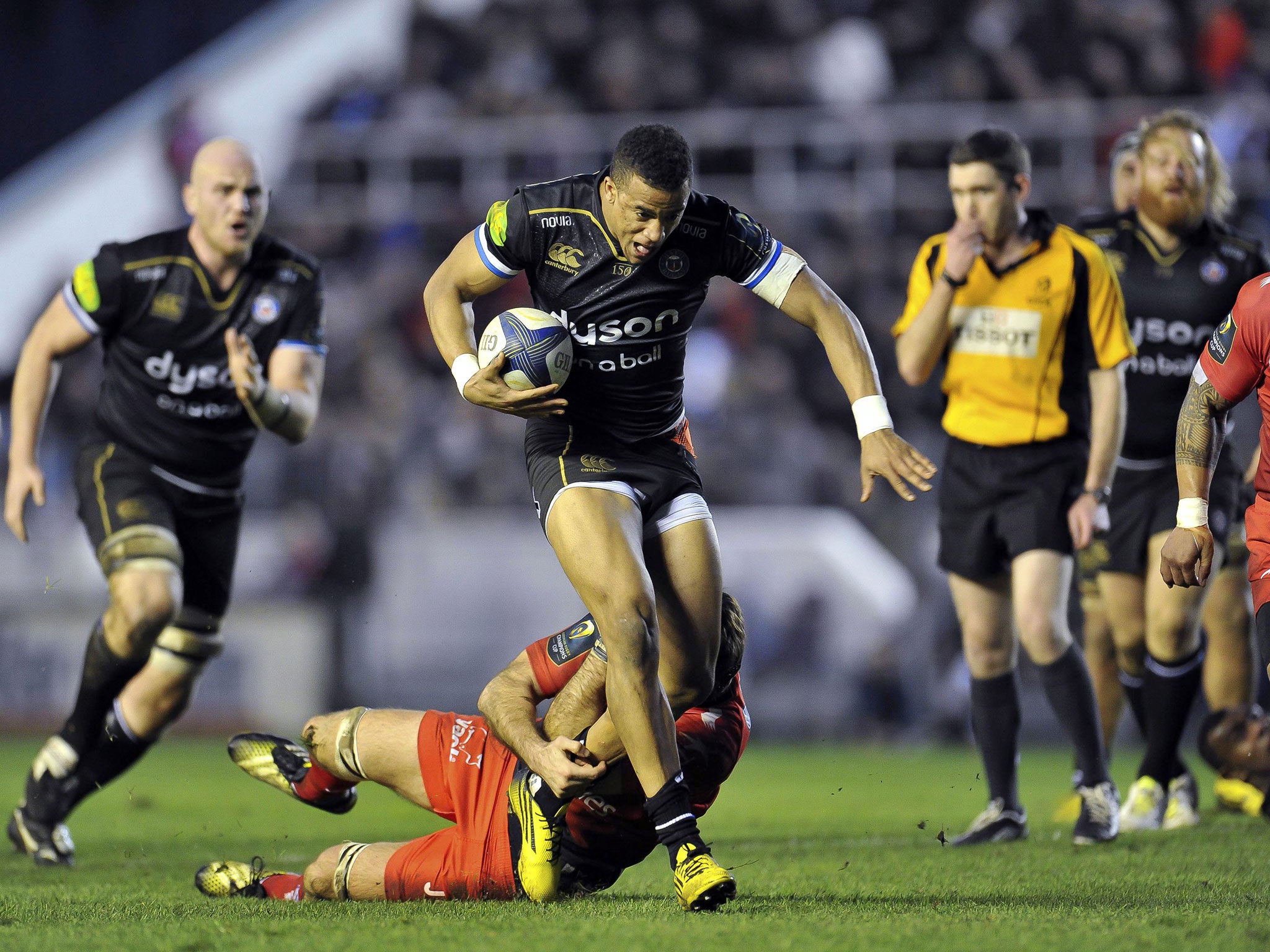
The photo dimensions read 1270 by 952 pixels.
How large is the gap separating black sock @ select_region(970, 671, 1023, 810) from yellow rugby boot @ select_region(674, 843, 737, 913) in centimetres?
245

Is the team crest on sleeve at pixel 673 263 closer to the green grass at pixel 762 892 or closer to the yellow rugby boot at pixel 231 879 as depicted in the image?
the green grass at pixel 762 892

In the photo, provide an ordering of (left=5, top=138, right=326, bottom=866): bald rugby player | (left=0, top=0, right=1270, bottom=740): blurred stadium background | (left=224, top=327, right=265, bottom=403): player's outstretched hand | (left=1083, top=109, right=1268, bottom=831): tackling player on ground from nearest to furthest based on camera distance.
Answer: (left=224, top=327, right=265, bottom=403): player's outstretched hand → (left=5, top=138, right=326, bottom=866): bald rugby player → (left=1083, top=109, right=1268, bottom=831): tackling player on ground → (left=0, top=0, right=1270, bottom=740): blurred stadium background

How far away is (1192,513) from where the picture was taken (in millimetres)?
4551

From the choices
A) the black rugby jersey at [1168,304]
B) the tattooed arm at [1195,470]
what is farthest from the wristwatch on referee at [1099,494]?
the tattooed arm at [1195,470]

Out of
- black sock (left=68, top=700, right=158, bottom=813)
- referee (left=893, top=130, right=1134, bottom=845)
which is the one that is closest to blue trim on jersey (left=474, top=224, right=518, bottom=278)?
referee (left=893, top=130, right=1134, bottom=845)

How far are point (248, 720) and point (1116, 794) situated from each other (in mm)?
8148

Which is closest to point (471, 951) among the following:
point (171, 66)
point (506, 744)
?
point (506, 744)

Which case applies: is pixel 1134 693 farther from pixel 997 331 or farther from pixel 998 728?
pixel 997 331

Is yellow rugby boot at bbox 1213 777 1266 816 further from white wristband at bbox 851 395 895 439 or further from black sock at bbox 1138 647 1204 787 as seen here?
white wristband at bbox 851 395 895 439

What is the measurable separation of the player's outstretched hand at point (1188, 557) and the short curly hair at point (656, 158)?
1.83 metres

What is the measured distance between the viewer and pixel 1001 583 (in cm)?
657

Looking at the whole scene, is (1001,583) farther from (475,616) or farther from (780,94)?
(780,94)

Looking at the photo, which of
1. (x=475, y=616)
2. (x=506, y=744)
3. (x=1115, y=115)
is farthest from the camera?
(x=1115, y=115)

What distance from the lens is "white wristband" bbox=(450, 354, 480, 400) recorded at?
4828 millimetres
